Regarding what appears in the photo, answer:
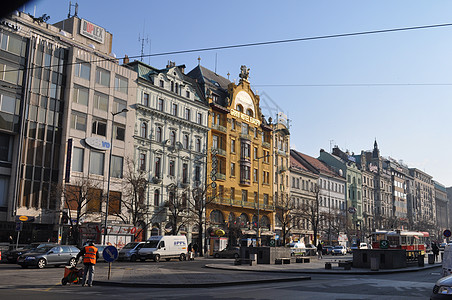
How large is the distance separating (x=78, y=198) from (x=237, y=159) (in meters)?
30.1

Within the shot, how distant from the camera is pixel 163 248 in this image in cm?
4159

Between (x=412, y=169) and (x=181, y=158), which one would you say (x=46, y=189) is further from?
(x=412, y=169)

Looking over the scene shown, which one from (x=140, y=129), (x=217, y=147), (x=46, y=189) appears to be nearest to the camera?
(x=46, y=189)

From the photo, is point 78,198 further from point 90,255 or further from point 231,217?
point 90,255

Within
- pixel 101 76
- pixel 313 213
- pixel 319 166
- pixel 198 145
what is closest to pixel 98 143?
pixel 101 76

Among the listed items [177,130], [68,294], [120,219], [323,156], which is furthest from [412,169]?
[68,294]

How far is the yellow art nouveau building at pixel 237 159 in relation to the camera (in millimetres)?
66312

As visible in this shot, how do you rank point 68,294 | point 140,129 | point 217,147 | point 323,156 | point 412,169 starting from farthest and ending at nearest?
point 412,169
point 323,156
point 217,147
point 140,129
point 68,294

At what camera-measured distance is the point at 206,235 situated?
205ft

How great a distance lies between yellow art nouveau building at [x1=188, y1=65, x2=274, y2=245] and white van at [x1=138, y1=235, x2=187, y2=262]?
17.6 metres

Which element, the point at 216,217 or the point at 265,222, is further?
the point at 265,222

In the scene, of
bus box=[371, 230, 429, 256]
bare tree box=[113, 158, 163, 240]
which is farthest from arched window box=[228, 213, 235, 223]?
bus box=[371, 230, 429, 256]

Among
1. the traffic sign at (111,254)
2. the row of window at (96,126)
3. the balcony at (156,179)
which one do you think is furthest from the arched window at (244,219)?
the traffic sign at (111,254)

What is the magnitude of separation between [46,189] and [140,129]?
45.9 ft
